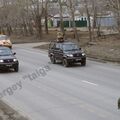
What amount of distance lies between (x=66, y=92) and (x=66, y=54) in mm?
11862

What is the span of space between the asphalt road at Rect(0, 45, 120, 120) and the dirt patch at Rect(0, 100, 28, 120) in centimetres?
35

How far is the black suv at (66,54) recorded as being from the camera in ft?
102

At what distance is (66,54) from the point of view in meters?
31.4

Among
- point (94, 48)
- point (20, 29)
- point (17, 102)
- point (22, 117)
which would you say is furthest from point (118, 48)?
point (20, 29)

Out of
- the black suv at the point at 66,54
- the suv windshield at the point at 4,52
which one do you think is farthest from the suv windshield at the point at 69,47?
the suv windshield at the point at 4,52

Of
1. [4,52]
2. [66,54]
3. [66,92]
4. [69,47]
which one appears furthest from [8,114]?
[69,47]

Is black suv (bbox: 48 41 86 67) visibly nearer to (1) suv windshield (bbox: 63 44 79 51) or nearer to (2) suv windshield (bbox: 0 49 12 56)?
(1) suv windshield (bbox: 63 44 79 51)

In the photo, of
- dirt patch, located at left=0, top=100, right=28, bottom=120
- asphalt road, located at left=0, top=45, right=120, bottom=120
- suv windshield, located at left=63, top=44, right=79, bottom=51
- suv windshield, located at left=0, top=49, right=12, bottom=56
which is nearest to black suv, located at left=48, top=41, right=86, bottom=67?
suv windshield, located at left=63, top=44, right=79, bottom=51

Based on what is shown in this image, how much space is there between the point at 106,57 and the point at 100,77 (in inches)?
413

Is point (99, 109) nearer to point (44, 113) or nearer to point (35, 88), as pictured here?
point (44, 113)

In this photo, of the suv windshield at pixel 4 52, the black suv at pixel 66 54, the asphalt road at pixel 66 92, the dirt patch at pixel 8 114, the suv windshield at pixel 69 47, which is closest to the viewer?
the dirt patch at pixel 8 114

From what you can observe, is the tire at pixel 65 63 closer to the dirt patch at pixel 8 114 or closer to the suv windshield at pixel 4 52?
the suv windshield at pixel 4 52

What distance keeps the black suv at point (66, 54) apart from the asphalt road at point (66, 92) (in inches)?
25.7

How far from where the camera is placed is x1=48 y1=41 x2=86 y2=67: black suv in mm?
31164
